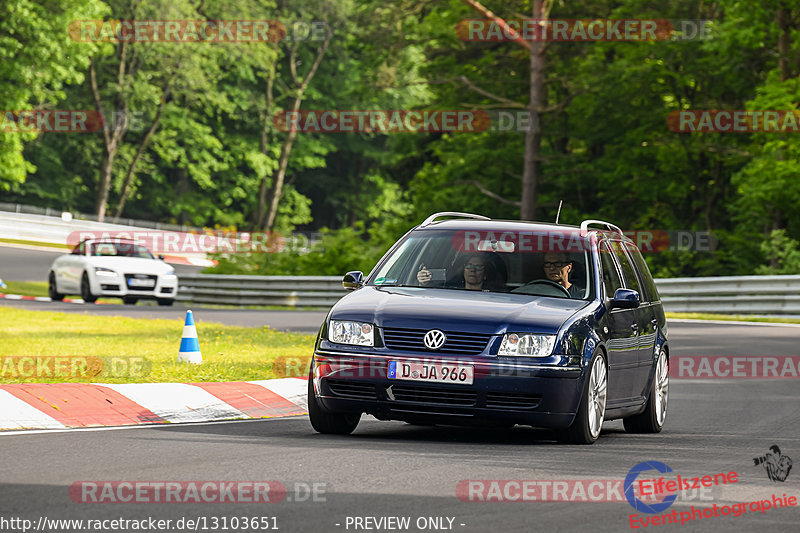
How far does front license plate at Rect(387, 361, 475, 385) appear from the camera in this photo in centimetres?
980

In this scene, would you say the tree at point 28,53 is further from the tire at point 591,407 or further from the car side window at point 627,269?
the tire at point 591,407

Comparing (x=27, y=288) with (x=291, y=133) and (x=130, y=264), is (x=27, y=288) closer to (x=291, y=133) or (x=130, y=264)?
(x=130, y=264)

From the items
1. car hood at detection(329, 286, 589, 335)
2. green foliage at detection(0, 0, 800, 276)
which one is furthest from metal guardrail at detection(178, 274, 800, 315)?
car hood at detection(329, 286, 589, 335)

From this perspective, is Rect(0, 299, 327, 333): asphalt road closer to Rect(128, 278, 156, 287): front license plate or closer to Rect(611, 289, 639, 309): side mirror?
Rect(128, 278, 156, 287): front license plate

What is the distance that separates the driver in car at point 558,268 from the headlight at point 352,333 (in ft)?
5.97

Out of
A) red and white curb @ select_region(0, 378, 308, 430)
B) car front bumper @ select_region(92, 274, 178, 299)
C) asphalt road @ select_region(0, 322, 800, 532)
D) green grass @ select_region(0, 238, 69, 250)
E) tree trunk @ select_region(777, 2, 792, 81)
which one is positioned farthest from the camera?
green grass @ select_region(0, 238, 69, 250)

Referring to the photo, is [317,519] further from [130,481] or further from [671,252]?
[671,252]

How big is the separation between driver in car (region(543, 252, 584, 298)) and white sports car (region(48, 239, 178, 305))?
22.2m

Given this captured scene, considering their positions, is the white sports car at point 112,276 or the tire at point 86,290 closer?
the white sports car at point 112,276

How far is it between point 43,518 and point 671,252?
1396 inches

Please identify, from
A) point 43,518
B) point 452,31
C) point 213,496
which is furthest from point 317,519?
point 452,31

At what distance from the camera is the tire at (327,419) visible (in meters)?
10.4

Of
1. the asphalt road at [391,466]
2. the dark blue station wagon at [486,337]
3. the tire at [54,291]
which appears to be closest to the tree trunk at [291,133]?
the tire at [54,291]

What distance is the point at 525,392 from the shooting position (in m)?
9.82
